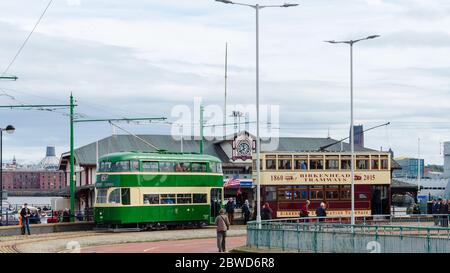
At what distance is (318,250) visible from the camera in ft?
95.0

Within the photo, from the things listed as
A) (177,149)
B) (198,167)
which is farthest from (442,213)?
(177,149)

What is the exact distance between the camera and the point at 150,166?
157 ft

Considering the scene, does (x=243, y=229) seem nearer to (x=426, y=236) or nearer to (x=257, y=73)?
(x=257, y=73)

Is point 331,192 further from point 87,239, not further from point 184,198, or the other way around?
point 87,239

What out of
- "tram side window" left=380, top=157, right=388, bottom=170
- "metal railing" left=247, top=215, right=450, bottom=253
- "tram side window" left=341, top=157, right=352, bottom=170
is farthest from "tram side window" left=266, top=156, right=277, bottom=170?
"metal railing" left=247, top=215, right=450, bottom=253

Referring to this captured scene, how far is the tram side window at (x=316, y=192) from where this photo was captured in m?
53.8

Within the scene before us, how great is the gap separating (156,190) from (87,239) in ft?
23.8

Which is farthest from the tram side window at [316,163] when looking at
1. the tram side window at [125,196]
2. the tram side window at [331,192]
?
the tram side window at [125,196]

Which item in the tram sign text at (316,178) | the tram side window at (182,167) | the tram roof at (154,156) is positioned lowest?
the tram sign text at (316,178)

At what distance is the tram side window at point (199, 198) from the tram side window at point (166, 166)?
2.19 m

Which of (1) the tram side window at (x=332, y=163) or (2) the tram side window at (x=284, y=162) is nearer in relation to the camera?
(2) the tram side window at (x=284, y=162)

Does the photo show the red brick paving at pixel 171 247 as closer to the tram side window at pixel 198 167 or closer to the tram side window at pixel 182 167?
the tram side window at pixel 182 167

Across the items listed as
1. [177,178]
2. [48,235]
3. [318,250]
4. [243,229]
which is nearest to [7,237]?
[48,235]

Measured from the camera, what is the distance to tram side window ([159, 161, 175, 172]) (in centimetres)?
4841
